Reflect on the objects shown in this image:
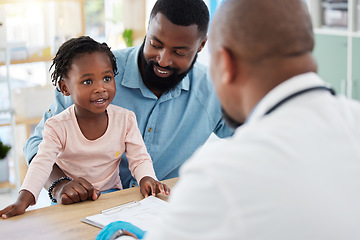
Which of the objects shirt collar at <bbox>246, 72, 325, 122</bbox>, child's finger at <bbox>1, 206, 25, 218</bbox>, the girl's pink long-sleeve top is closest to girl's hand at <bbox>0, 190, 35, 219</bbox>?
child's finger at <bbox>1, 206, 25, 218</bbox>

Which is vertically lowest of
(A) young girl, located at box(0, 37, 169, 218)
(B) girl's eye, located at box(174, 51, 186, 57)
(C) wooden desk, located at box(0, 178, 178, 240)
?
(C) wooden desk, located at box(0, 178, 178, 240)

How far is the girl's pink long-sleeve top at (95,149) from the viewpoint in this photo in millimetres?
1615

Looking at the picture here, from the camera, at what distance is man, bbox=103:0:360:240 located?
2.20 ft

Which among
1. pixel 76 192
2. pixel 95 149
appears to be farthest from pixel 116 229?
pixel 95 149

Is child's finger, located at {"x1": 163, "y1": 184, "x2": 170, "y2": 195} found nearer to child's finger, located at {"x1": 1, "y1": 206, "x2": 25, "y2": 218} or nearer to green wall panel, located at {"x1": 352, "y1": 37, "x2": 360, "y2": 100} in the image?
child's finger, located at {"x1": 1, "y1": 206, "x2": 25, "y2": 218}

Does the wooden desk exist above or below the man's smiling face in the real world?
below

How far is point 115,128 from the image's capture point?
169 cm

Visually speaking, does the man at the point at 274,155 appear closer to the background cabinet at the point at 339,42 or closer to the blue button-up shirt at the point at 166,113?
the blue button-up shirt at the point at 166,113

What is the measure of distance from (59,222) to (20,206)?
146 millimetres

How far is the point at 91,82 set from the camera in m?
1.63

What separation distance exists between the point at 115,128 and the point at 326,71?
2682 millimetres

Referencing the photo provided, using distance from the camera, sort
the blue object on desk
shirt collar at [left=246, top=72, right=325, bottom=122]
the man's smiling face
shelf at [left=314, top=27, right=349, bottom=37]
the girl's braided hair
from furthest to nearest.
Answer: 1. shelf at [left=314, top=27, right=349, bottom=37]
2. the man's smiling face
3. the girl's braided hair
4. the blue object on desk
5. shirt collar at [left=246, top=72, right=325, bottom=122]

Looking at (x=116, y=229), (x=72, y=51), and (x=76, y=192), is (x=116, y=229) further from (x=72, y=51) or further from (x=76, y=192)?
(x=72, y=51)

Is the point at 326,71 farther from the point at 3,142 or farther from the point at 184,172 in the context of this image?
the point at 184,172
